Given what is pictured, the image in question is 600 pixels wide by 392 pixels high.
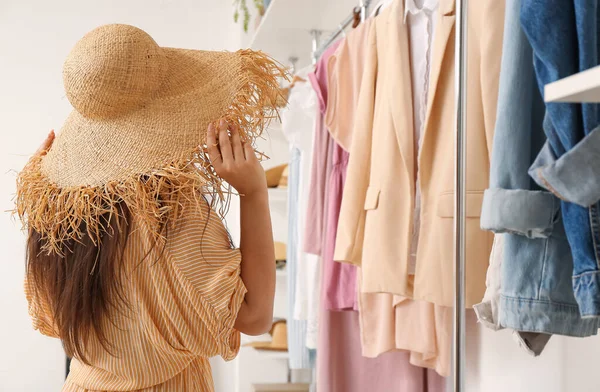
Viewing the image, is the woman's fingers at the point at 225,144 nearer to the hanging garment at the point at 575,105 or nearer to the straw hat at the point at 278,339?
the hanging garment at the point at 575,105

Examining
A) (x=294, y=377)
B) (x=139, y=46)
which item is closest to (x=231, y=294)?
(x=139, y=46)

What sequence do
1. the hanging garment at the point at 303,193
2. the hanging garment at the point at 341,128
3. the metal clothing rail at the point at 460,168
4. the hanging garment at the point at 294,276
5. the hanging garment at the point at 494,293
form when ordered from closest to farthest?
the hanging garment at the point at 494,293 → the metal clothing rail at the point at 460,168 → the hanging garment at the point at 341,128 → the hanging garment at the point at 303,193 → the hanging garment at the point at 294,276

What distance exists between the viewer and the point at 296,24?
2.33 meters

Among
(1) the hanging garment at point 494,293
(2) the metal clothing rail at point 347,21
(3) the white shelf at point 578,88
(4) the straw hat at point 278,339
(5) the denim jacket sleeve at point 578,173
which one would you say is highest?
(2) the metal clothing rail at point 347,21

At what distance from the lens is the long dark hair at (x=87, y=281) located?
91 centimetres

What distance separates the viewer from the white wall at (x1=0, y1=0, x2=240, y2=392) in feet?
7.30

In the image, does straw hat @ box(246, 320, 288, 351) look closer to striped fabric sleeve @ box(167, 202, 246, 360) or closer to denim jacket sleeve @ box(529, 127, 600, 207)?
striped fabric sleeve @ box(167, 202, 246, 360)

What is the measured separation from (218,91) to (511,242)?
1.57 ft

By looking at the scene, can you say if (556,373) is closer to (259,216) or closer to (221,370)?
(259,216)

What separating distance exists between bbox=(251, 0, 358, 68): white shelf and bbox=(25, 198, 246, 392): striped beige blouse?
1336mm

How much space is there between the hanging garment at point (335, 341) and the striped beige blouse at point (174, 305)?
81 centimetres

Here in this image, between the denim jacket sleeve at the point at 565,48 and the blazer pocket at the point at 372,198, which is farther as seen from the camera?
the blazer pocket at the point at 372,198

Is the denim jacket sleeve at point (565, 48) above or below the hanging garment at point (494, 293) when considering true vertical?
above

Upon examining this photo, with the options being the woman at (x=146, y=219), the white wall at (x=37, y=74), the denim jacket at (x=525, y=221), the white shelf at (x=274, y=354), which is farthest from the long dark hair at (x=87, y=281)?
the white shelf at (x=274, y=354)
